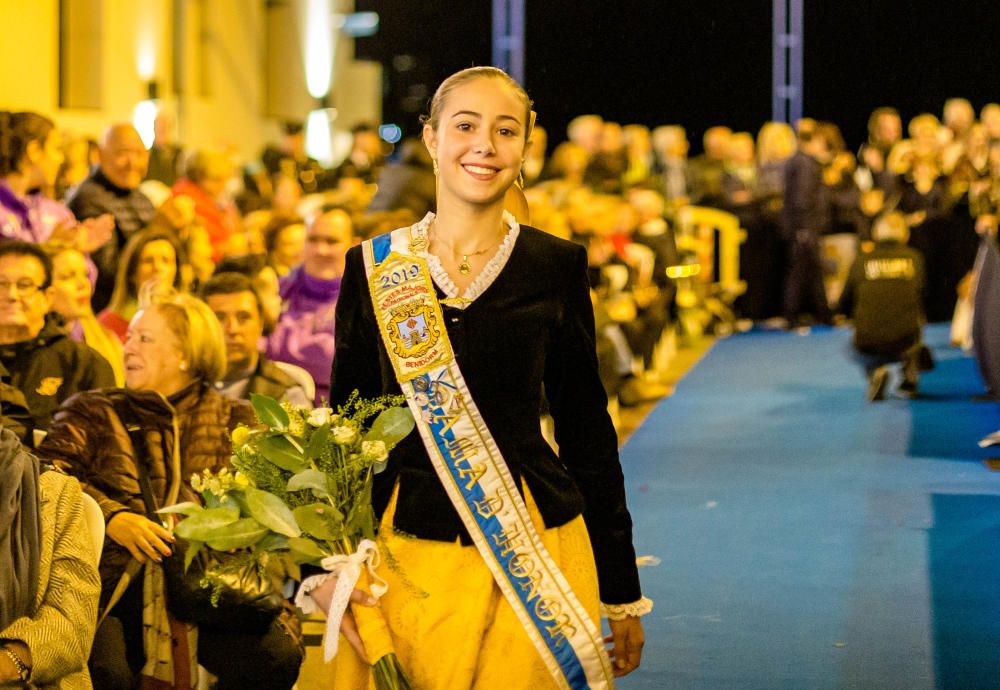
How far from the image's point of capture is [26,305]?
218 inches

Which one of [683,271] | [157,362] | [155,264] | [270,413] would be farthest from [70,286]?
[683,271]

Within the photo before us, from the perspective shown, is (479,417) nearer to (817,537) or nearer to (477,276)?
(477,276)

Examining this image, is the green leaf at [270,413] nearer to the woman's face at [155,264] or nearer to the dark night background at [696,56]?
the woman's face at [155,264]

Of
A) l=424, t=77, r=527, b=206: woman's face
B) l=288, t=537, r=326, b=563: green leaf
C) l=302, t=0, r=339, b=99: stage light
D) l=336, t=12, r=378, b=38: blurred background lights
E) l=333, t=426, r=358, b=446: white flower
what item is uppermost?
l=336, t=12, r=378, b=38: blurred background lights

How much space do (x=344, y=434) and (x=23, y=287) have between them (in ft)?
10.2

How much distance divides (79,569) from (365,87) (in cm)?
2107

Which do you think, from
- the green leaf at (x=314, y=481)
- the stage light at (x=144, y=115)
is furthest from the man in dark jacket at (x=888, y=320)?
the green leaf at (x=314, y=481)

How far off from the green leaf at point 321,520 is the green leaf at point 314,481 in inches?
0.8

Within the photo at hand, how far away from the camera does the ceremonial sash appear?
2.77m

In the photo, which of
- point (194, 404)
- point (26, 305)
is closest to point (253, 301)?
point (26, 305)

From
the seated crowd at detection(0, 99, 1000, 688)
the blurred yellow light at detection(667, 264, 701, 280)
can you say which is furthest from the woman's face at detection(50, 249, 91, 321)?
the blurred yellow light at detection(667, 264, 701, 280)

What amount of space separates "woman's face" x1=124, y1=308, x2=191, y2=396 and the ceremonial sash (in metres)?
1.97

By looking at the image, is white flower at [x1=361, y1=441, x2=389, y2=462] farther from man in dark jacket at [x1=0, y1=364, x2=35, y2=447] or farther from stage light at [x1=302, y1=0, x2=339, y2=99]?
stage light at [x1=302, y1=0, x2=339, y2=99]

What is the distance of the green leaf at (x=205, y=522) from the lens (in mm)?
2717
